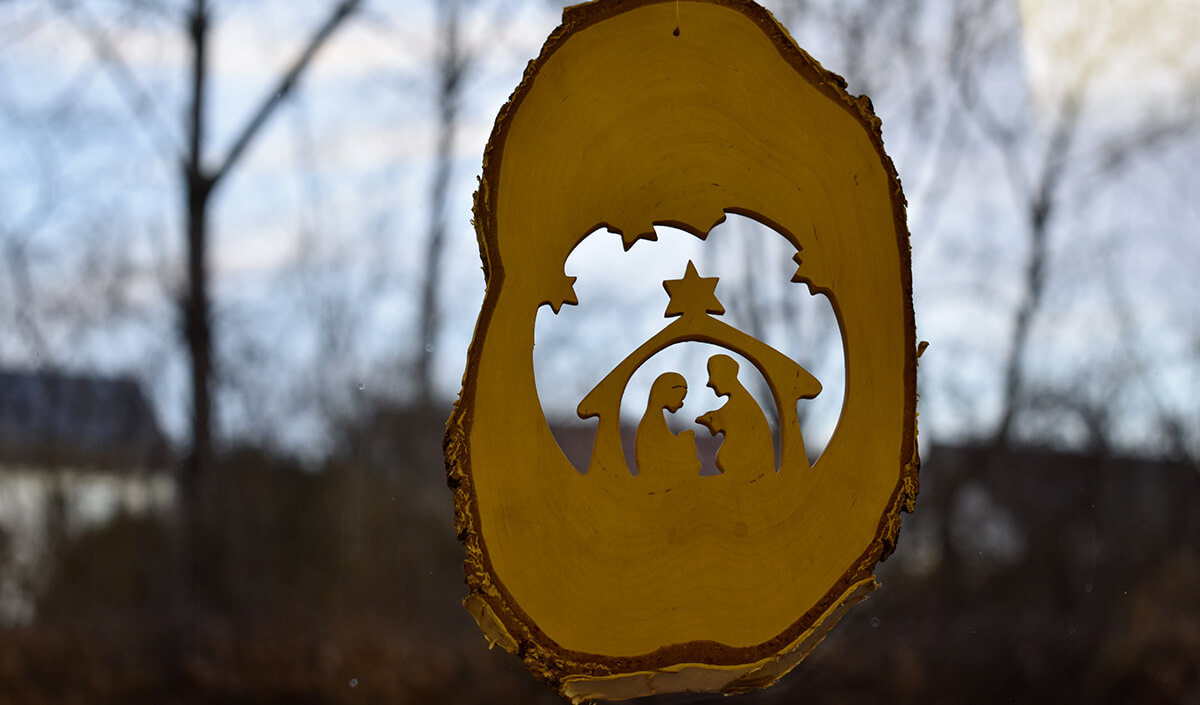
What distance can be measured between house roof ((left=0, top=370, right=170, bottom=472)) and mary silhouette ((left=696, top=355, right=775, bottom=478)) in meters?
1.14

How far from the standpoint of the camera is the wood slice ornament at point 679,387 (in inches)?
52.9

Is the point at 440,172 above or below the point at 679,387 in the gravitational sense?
above

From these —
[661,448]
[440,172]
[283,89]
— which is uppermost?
[283,89]

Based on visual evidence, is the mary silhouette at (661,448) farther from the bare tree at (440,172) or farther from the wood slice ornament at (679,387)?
the bare tree at (440,172)

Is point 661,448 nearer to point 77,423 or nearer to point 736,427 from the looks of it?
point 736,427

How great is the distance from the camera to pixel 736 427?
1.45m

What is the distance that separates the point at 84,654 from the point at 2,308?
0.68 metres

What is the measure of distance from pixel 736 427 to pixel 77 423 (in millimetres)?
1322

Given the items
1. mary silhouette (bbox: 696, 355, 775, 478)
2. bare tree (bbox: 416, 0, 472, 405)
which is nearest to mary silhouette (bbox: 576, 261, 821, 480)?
mary silhouette (bbox: 696, 355, 775, 478)

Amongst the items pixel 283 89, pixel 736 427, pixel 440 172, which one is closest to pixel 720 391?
pixel 736 427

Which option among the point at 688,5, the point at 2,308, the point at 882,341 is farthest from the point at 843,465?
the point at 2,308

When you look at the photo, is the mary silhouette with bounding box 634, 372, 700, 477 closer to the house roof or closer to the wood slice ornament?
the wood slice ornament

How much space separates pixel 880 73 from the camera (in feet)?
7.24

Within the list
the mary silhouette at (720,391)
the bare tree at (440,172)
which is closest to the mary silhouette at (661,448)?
the mary silhouette at (720,391)
